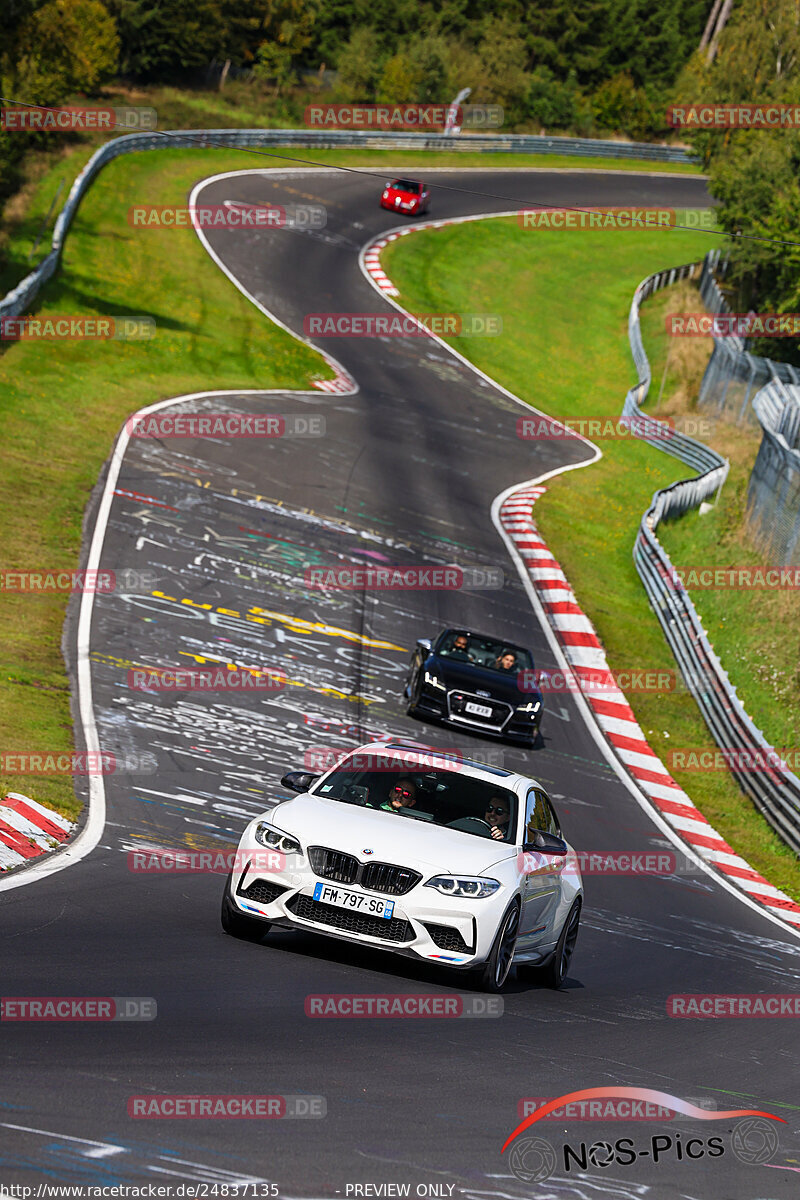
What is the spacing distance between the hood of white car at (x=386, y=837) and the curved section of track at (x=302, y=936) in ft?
2.68

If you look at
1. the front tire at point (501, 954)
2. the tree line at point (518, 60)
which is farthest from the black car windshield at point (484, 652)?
the tree line at point (518, 60)

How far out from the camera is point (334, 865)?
9320mm

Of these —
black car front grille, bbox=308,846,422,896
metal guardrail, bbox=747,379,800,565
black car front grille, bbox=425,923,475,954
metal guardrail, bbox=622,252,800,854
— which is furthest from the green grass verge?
black car front grille, bbox=308,846,422,896

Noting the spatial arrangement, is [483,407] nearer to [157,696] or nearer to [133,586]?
[133,586]

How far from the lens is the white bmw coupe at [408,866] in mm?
9242

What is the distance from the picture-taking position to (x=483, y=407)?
1644 inches

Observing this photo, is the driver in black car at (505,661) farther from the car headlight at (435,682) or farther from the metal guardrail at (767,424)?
the metal guardrail at (767,424)

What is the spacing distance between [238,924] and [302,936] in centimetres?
73

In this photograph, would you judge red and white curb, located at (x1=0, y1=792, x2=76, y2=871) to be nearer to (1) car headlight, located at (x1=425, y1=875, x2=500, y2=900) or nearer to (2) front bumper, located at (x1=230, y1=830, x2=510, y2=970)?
Answer: (2) front bumper, located at (x1=230, y1=830, x2=510, y2=970)

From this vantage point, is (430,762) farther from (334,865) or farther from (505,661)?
(505,661)

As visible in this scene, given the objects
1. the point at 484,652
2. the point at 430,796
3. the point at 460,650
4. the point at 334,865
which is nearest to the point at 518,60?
the point at 484,652

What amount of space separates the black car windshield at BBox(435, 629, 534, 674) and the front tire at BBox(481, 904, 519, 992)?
431 inches

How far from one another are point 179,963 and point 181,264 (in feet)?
128

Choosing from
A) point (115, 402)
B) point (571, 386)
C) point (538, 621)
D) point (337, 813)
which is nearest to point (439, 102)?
point (571, 386)
